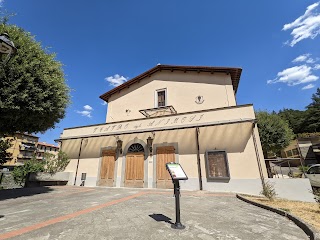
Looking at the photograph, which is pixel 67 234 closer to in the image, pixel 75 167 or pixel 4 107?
pixel 4 107

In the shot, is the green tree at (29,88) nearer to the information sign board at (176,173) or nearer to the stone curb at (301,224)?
the information sign board at (176,173)

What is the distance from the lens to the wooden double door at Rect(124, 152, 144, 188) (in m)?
11.9

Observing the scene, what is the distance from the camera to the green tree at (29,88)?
677 centimetres

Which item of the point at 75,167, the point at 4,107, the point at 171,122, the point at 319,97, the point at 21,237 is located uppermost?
the point at 319,97

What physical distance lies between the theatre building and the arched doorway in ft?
0.21

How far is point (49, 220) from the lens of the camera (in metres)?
4.29

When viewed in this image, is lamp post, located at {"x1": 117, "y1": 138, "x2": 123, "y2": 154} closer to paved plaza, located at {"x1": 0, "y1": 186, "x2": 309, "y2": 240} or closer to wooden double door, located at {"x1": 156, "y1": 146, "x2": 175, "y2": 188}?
wooden double door, located at {"x1": 156, "y1": 146, "x2": 175, "y2": 188}

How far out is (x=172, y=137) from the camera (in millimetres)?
11906

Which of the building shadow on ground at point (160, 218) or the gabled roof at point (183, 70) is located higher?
the gabled roof at point (183, 70)

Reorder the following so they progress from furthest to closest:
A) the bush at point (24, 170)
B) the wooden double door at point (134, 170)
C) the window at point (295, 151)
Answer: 1. the window at point (295, 151)
2. the bush at point (24, 170)
3. the wooden double door at point (134, 170)

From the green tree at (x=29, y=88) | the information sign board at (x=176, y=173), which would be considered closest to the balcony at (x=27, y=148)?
the green tree at (x=29, y=88)

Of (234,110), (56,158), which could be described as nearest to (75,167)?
(56,158)

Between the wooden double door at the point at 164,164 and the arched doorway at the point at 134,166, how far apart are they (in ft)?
4.18

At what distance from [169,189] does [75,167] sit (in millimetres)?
8332
